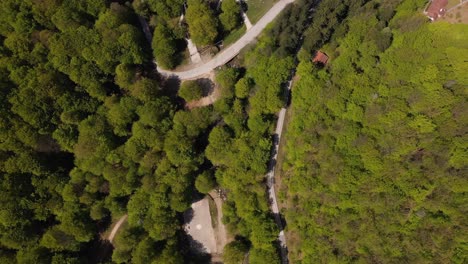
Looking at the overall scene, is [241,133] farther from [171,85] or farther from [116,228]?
[116,228]

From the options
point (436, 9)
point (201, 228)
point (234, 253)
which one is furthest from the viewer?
point (201, 228)

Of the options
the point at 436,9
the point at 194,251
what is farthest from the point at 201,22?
the point at 194,251

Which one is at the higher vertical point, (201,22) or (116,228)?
(201,22)

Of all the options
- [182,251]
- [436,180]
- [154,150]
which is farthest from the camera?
[182,251]

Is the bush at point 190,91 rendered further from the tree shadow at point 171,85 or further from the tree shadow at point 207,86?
the tree shadow at point 171,85

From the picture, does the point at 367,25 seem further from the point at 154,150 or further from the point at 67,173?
the point at 67,173

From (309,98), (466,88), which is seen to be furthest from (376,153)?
(466,88)
